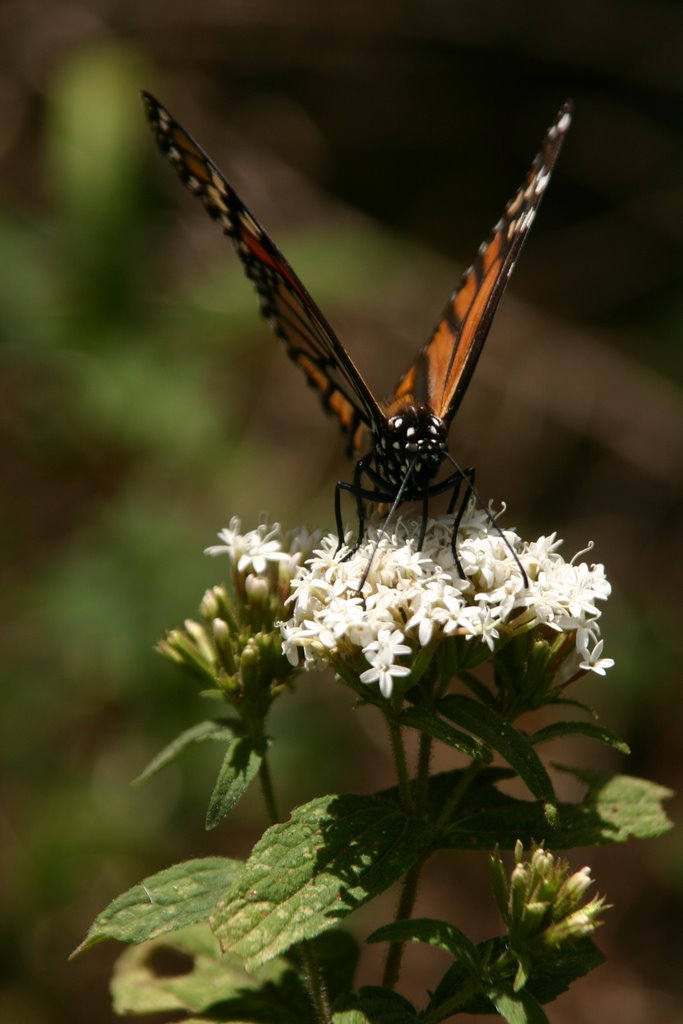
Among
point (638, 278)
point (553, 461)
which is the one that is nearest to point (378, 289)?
point (553, 461)

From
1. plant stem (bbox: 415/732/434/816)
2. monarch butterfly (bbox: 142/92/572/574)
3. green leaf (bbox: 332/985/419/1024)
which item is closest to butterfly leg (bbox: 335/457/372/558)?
monarch butterfly (bbox: 142/92/572/574)

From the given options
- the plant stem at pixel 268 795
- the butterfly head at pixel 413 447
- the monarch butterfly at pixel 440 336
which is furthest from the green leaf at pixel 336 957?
the butterfly head at pixel 413 447

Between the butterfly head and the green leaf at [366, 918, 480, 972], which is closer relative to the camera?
the green leaf at [366, 918, 480, 972]

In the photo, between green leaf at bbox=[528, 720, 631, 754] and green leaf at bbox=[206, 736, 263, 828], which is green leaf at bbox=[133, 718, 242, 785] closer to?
green leaf at bbox=[206, 736, 263, 828]

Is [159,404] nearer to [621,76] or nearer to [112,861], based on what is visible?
[112,861]

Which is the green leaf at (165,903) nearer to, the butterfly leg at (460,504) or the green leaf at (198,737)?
the green leaf at (198,737)

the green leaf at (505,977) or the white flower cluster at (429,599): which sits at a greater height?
the white flower cluster at (429,599)

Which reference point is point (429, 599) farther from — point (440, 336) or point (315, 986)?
point (440, 336)

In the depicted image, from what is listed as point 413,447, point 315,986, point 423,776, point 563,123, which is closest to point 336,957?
point 315,986
